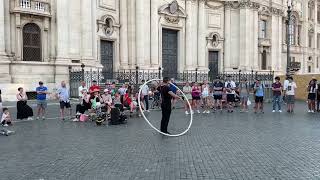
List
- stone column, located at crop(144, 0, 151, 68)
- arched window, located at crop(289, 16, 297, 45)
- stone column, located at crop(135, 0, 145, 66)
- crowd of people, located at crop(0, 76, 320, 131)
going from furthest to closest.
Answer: arched window, located at crop(289, 16, 297, 45) < stone column, located at crop(144, 0, 151, 68) < stone column, located at crop(135, 0, 145, 66) < crowd of people, located at crop(0, 76, 320, 131)

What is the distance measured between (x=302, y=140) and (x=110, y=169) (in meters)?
6.08

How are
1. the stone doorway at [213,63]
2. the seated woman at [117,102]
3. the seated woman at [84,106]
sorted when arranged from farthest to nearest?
the stone doorway at [213,63], the seated woman at [84,106], the seated woman at [117,102]

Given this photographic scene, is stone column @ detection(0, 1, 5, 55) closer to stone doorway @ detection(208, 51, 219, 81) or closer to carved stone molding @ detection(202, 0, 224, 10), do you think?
carved stone molding @ detection(202, 0, 224, 10)

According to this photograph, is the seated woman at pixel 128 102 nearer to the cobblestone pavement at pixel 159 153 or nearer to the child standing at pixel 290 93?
the cobblestone pavement at pixel 159 153

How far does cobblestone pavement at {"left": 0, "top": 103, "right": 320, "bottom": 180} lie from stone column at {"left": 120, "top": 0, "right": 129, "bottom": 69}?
17.5m

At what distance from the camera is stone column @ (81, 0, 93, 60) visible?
27.2m

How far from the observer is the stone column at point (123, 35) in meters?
31.9

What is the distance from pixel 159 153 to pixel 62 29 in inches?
722

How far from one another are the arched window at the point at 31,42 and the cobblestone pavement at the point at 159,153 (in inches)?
467

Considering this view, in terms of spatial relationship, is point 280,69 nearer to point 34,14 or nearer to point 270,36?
point 270,36

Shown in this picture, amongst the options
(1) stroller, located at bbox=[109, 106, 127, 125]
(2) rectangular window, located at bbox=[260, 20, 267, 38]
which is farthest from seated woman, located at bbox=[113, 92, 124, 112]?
(2) rectangular window, located at bbox=[260, 20, 267, 38]

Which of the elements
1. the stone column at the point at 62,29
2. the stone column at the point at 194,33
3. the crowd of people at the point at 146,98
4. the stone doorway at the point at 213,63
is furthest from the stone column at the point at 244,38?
the stone column at the point at 62,29

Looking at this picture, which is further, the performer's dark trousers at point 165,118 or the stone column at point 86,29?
the stone column at point 86,29

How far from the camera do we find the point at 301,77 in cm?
3084
